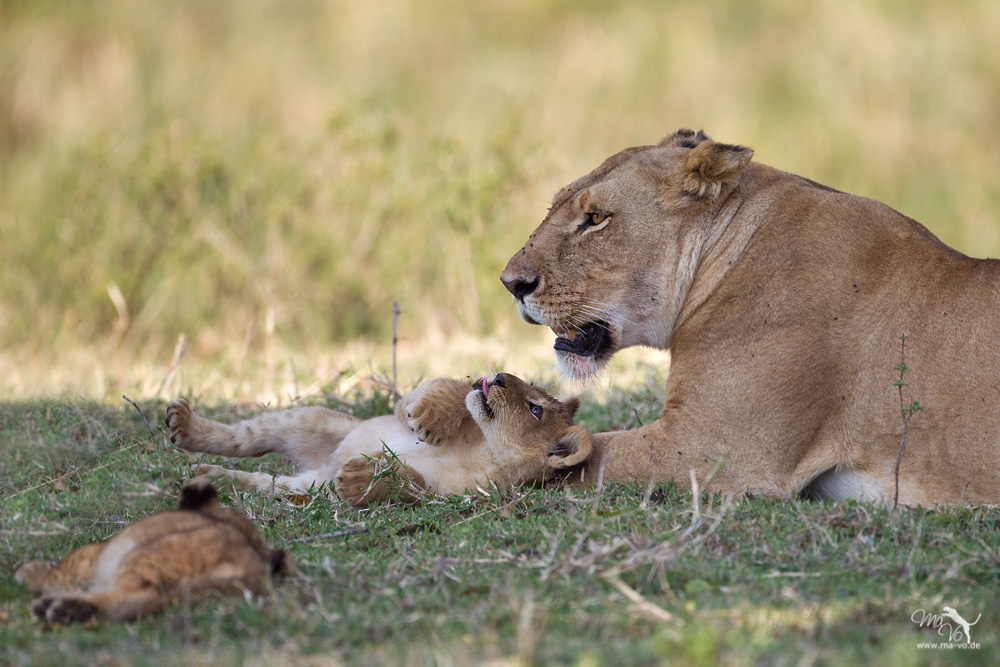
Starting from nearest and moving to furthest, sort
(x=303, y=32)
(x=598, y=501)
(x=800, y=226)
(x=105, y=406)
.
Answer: (x=598, y=501) → (x=800, y=226) → (x=105, y=406) → (x=303, y=32)

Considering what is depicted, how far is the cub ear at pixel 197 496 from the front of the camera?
3.38 meters

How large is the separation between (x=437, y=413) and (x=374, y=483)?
0.45m

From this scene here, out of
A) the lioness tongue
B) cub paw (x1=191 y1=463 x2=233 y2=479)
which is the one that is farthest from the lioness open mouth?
cub paw (x1=191 y1=463 x2=233 y2=479)

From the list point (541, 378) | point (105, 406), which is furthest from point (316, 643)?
point (541, 378)

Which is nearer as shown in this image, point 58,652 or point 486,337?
point 58,652

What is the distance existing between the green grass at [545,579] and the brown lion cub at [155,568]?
5 centimetres

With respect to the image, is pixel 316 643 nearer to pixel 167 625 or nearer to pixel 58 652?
pixel 167 625

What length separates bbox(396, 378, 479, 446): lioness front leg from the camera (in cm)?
444

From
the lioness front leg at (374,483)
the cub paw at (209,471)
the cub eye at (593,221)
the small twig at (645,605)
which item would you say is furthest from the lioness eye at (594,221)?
the small twig at (645,605)

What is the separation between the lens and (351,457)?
461 centimetres

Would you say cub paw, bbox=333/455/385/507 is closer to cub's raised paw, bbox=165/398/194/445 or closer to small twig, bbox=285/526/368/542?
small twig, bbox=285/526/368/542

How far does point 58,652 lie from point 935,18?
13.7 metres

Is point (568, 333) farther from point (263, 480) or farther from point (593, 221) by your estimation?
point (263, 480)

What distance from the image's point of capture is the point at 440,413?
4.48m
